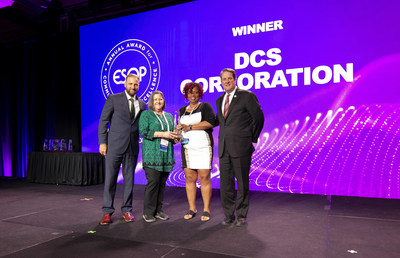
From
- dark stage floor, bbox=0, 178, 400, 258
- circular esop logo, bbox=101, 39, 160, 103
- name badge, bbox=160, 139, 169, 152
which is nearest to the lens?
dark stage floor, bbox=0, 178, 400, 258

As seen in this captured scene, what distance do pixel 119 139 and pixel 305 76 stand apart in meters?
2.84

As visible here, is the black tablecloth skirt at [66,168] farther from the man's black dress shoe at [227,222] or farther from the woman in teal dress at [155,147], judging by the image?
the man's black dress shoe at [227,222]

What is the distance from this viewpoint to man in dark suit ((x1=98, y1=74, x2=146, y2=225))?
2.75 meters

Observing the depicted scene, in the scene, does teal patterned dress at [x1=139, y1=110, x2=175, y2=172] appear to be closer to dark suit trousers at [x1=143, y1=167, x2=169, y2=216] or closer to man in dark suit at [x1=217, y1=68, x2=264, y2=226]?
dark suit trousers at [x1=143, y1=167, x2=169, y2=216]

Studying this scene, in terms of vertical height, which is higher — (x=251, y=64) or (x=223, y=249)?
(x=251, y=64)

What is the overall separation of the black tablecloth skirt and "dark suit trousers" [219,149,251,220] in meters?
3.33

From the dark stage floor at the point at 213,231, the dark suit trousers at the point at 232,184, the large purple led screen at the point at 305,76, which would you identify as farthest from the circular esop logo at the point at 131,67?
the dark suit trousers at the point at 232,184

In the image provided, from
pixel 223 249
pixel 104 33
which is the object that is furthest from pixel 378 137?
pixel 104 33

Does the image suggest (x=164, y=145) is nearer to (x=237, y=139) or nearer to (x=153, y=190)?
(x=153, y=190)

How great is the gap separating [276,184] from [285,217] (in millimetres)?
1430

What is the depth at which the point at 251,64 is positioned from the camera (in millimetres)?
4555

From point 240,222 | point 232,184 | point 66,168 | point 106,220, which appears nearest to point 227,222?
point 240,222

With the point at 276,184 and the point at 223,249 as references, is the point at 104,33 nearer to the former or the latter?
the point at 276,184

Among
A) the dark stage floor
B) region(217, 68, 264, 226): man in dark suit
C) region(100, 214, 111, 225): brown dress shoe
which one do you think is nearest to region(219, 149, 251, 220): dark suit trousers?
region(217, 68, 264, 226): man in dark suit
